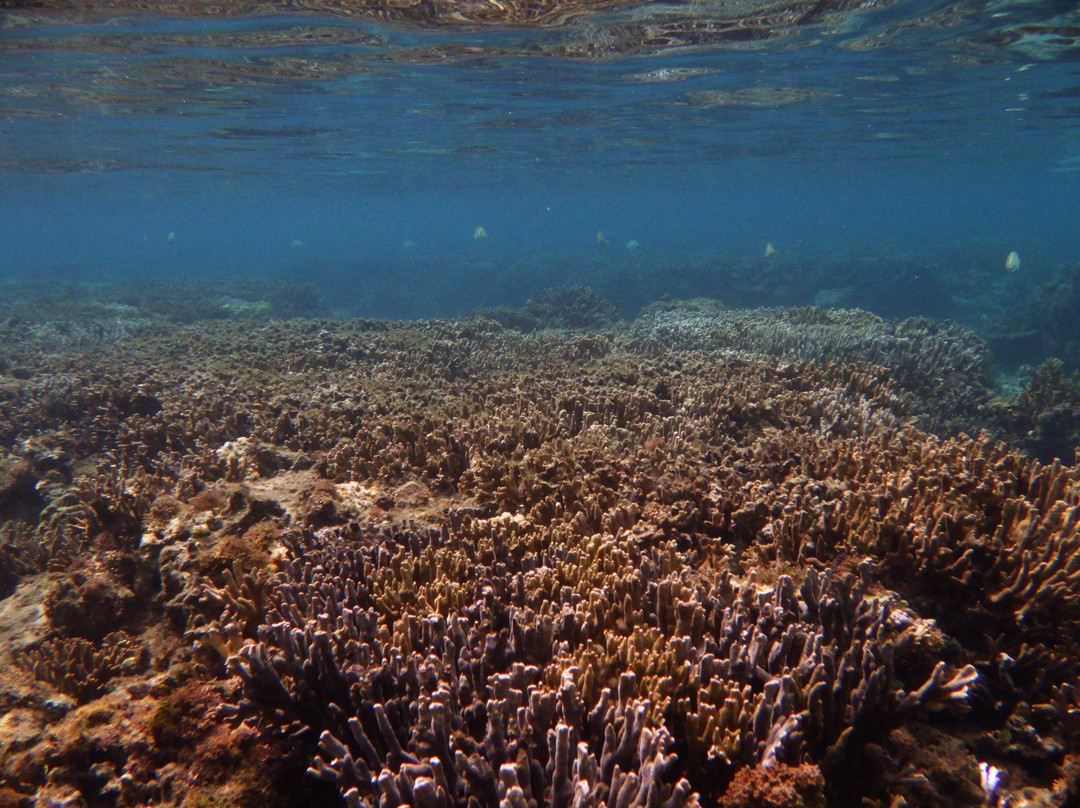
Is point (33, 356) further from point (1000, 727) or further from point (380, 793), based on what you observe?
point (1000, 727)

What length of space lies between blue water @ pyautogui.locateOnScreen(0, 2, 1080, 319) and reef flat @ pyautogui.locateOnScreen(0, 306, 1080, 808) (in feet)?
47.7

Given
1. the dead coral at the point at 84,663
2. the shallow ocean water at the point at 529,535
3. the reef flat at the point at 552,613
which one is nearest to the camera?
the reef flat at the point at 552,613

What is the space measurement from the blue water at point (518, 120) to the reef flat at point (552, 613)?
47.7 feet

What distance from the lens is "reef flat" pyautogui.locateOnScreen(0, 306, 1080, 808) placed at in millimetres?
2502

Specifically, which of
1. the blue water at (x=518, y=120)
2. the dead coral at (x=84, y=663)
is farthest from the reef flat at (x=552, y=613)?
the blue water at (x=518, y=120)

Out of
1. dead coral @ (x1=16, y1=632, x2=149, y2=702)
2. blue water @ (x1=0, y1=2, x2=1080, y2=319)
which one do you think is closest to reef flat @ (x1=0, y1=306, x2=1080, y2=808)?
dead coral @ (x1=16, y1=632, x2=149, y2=702)

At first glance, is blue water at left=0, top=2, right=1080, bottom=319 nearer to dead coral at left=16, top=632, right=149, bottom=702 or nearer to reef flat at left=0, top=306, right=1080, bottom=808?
reef flat at left=0, top=306, right=1080, bottom=808

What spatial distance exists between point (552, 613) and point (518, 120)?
1108 inches

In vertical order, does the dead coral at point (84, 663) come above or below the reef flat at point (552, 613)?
below

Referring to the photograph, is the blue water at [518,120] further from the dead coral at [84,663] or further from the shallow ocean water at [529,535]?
the dead coral at [84,663]

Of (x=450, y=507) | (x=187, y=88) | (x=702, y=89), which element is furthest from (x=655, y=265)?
(x=450, y=507)

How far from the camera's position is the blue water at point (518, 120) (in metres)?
16.8

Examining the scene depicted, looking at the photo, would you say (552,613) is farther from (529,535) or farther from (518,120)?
(518,120)

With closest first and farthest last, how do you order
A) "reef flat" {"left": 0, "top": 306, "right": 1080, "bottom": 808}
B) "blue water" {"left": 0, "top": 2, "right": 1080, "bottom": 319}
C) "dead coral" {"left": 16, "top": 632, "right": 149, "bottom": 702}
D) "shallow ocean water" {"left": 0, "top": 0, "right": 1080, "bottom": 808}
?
"reef flat" {"left": 0, "top": 306, "right": 1080, "bottom": 808} → "shallow ocean water" {"left": 0, "top": 0, "right": 1080, "bottom": 808} → "dead coral" {"left": 16, "top": 632, "right": 149, "bottom": 702} → "blue water" {"left": 0, "top": 2, "right": 1080, "bottom": 319}
